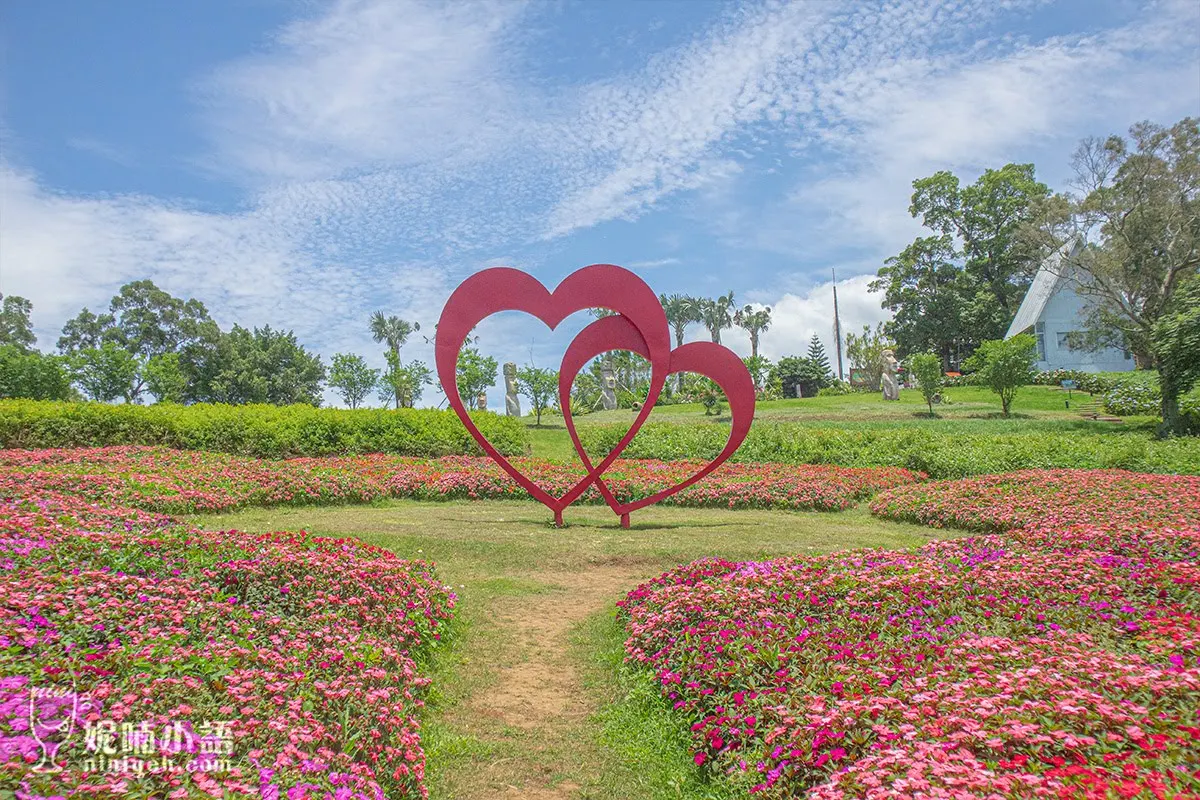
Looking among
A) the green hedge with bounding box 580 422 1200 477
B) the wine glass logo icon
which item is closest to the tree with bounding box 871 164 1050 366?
the green hedge with bounding box 580 422 1200 477

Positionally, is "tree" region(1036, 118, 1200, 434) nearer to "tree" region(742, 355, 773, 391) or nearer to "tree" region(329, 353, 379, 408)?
"tree" region(742, 355, 773, 391)

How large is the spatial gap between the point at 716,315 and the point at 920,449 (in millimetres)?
50446

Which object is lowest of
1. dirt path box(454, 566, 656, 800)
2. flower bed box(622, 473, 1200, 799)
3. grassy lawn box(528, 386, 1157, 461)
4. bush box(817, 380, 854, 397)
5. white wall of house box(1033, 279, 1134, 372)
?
dirt path box(454, 566, 656, 800)

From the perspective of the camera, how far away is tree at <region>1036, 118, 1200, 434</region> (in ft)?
75.0

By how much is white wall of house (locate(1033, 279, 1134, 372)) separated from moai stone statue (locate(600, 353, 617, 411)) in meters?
21.1

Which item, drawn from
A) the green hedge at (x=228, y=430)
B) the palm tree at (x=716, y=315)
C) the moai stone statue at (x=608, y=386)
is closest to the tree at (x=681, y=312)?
the palm tree at (x=716, y=315)

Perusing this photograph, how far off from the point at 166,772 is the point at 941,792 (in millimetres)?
2850

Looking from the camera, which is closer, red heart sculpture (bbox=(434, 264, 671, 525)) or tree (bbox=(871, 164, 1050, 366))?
red heart sculpture (bbox=(434, 264, 671, 525))

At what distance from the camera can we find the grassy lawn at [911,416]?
22422 mm

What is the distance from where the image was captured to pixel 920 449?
15672mm

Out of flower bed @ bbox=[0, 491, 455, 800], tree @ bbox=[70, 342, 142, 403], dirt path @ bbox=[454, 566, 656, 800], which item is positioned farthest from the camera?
tree @ bbox=[70, 342, 142, 403]

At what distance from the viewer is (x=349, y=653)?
452 centimetres

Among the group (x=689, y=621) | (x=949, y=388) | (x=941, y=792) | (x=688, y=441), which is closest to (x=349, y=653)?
(x=689, y=621)

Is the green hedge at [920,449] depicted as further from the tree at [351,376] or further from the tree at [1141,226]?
the tree at [351,376]
